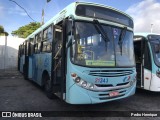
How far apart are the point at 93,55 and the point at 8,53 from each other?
78.7 feet

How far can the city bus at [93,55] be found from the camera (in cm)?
516

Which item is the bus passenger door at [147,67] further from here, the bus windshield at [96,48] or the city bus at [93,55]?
the bus windshield at [96,48]

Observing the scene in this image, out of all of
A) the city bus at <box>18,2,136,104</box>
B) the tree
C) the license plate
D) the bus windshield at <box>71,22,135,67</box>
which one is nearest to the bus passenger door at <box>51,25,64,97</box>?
the city bus at <box>18,2,136,104</box>

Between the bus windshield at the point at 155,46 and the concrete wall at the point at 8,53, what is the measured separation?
854 inches

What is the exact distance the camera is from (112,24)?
19.3ft

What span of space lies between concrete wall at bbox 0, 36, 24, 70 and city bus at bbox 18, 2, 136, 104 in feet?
70.9

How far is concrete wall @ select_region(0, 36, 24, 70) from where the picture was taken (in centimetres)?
2584

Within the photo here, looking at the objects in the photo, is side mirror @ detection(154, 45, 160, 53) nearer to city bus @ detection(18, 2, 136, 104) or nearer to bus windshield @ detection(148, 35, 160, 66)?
bus windshield @ detection(148, 35, 160, 66)

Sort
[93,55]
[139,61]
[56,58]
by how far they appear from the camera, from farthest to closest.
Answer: [139,61] → [56,58] → [93,55]

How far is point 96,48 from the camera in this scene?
5480 mm

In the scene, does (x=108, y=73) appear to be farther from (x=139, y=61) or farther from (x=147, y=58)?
(x=139, y=61)

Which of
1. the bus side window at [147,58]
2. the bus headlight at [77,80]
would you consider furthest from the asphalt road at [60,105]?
the bus side window at [147,58]

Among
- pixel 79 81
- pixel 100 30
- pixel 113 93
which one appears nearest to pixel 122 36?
pixel 100 30

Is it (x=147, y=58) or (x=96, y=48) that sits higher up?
(x=96, y=48)
